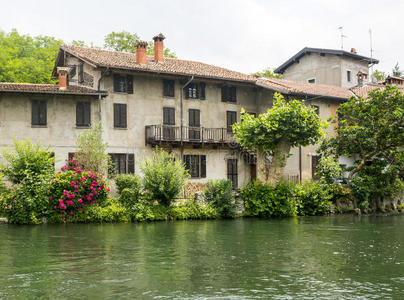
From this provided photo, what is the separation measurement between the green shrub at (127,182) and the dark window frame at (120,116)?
4433mm

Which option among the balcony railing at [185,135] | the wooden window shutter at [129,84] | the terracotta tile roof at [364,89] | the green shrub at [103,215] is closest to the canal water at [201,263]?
the green shrub at [103,215]

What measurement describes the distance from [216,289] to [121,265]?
3.81 metres

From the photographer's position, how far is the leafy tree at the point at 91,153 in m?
29.4

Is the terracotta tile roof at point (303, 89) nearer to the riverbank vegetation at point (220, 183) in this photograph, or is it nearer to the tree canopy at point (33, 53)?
the riverbank vegetation at point (220, 183)

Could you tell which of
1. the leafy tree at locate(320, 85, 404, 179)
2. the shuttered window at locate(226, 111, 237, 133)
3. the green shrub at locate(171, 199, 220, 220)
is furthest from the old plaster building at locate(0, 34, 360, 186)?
the green shrub at locate(171, 199, 220, 220)

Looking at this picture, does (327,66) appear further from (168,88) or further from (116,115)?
(116,115)

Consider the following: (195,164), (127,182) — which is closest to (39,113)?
(127,182)

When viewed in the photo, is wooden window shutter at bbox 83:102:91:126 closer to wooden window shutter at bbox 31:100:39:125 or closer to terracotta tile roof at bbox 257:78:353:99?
wooden window shutter at bbox 31:100:39:125

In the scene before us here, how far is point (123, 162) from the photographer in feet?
107

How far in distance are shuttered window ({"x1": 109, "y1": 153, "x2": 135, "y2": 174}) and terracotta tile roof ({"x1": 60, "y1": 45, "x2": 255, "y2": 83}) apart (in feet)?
17.9

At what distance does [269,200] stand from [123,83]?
11.8 meters

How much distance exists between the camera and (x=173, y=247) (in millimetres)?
17766

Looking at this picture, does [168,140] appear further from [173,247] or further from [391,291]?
[391,291]

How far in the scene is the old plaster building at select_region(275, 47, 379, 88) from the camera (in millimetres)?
48094
